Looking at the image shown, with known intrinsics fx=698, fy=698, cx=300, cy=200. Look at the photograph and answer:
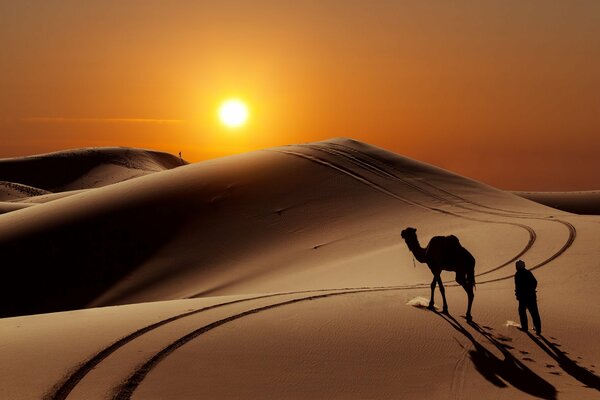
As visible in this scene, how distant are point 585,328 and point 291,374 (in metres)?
6.09

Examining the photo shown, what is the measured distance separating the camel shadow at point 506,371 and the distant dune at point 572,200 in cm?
6606

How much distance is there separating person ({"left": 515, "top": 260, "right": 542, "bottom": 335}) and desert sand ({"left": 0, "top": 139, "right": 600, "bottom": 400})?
0.28m

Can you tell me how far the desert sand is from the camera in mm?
9164

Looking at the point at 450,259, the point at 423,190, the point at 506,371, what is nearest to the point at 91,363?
the point at 506,371

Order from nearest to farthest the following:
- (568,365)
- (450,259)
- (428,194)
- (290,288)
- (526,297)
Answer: (568,365) → (526,297) → (450,259) → (290,288) → (428,194)

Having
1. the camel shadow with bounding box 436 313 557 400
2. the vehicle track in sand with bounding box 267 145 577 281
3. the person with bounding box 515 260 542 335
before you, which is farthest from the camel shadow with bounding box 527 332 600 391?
the vehicle track in sand with bounding box 267 145 577 281

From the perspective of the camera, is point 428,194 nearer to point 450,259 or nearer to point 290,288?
point 290,288

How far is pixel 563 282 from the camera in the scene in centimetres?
1681

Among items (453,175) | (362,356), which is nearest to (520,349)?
(362,356)

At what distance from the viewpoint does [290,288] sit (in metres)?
21.1

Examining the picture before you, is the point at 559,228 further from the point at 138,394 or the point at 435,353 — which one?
the point at 138,394

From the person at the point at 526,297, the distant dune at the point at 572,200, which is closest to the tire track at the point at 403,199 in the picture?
the person at the point at 526,297

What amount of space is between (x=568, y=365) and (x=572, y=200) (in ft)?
244

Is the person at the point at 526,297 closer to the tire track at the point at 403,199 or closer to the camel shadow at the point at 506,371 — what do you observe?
the camel shadow at the point at 506,371
